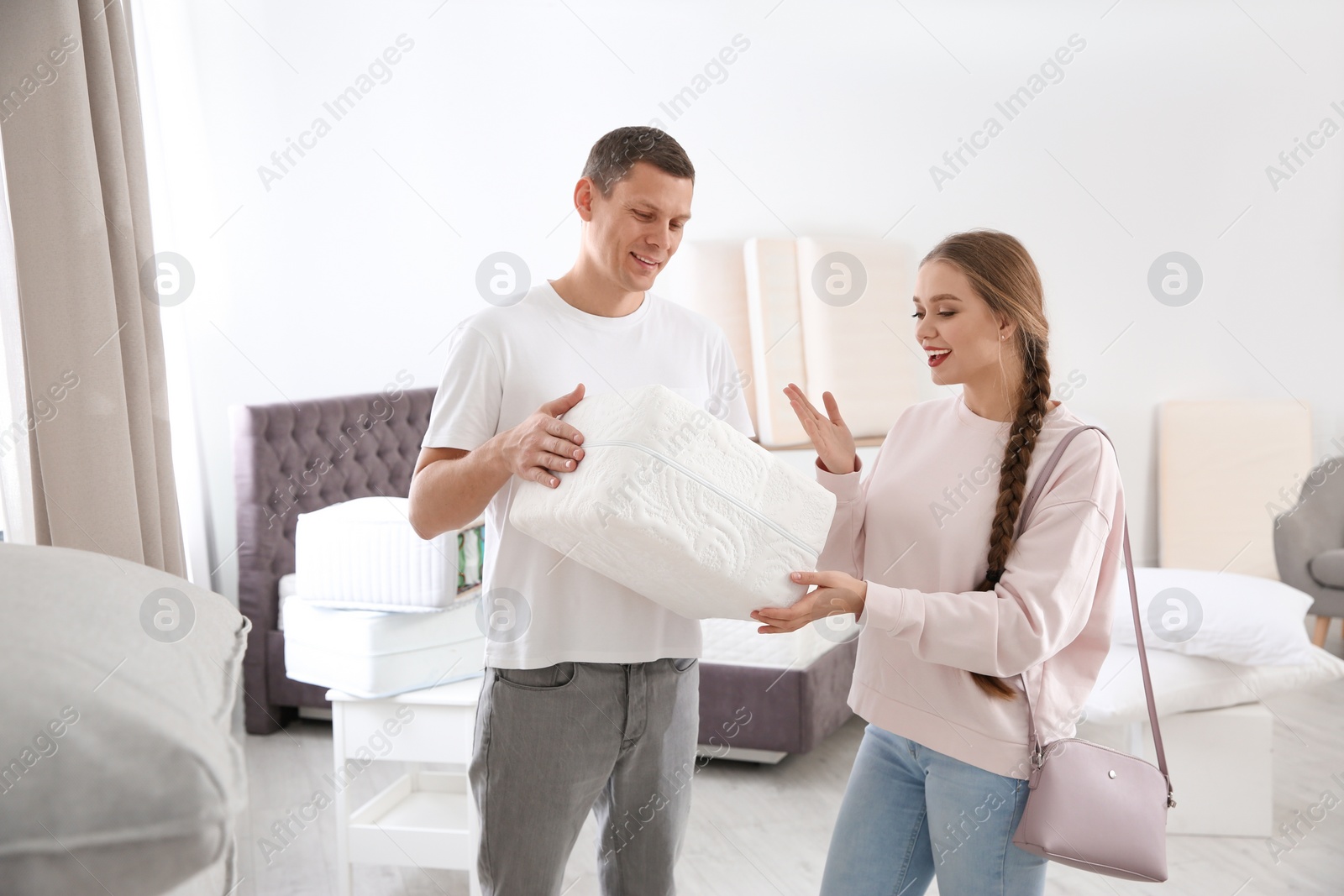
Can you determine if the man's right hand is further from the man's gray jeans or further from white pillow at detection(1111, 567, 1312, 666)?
white pillow at detection(1111, 567, 1312, 666)

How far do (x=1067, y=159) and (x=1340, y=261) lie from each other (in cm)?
130

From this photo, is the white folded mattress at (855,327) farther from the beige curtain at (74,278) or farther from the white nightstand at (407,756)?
the beige curtain at (74,278)

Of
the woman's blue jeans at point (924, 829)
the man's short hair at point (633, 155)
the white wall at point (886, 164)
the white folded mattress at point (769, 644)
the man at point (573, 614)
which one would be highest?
the white wall at point (886, 164)

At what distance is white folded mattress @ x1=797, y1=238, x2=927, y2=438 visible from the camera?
13.4 feet

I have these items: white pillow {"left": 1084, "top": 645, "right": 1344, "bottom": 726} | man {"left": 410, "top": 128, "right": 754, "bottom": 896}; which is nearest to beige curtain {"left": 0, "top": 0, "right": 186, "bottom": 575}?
man {"left": 410, "top": 128, "right": 754, "bottom": 896}

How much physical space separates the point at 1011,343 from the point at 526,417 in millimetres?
641

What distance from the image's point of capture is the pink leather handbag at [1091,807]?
109 cm

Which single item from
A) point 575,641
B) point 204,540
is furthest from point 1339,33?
point 204,540

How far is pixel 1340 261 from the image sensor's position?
13.8 ft

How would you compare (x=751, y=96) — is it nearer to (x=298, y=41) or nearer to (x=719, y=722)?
(x=298, y=41)

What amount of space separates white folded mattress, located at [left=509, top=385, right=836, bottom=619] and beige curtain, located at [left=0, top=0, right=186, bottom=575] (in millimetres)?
1672

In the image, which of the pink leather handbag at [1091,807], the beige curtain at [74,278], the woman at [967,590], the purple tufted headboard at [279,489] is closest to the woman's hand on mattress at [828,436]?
the woman at [967,590]

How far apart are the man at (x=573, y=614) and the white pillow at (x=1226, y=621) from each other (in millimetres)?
1862

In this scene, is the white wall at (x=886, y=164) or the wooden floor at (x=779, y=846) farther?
the white wall at (x=886, y=164)
